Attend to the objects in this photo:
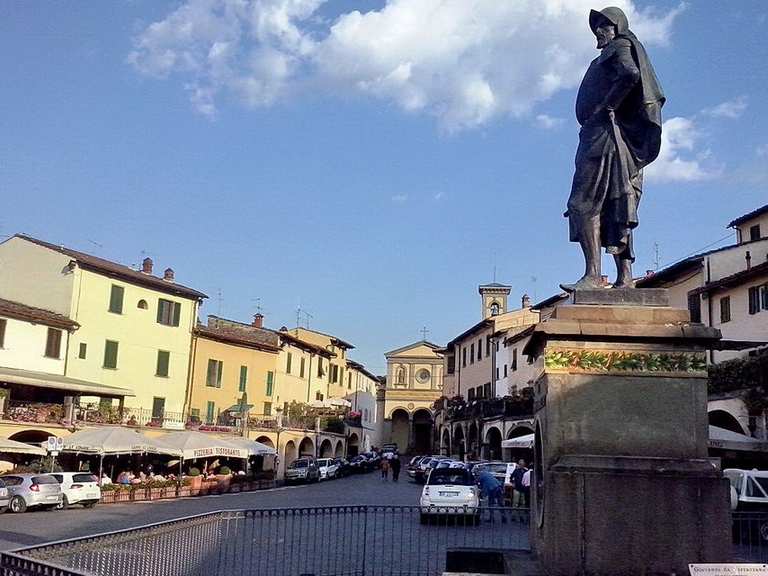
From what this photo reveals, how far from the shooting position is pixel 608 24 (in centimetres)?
779

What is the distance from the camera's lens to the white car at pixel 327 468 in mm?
47375

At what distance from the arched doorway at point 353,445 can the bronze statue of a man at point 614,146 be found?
6321 cm

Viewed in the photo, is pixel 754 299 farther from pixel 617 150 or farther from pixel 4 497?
pixel 4 497

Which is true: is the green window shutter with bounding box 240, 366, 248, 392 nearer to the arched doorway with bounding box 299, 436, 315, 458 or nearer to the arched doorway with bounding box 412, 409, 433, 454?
the arched doorway with bounding box 299, 436, 315, 458

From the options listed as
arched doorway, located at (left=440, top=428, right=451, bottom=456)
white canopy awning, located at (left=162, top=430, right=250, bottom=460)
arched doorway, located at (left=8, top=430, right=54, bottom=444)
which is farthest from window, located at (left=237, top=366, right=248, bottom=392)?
arched doorway, located at (left=440, top=428, right=451, bottom=456)

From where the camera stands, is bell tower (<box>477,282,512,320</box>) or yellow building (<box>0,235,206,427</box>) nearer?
yellow building (<box>0,235,206,427</box>)

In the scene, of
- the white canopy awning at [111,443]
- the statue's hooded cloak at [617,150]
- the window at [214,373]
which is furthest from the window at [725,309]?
the window at [214,373]

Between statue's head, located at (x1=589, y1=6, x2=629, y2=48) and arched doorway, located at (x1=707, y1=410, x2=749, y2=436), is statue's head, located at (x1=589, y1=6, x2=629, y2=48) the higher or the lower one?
the higher one

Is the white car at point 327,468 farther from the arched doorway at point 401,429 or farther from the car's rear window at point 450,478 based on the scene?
the arched doorway at point 401,429

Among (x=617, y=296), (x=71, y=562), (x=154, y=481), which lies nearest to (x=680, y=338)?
(x=617, y=296)

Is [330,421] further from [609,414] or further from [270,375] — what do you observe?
[609,414]

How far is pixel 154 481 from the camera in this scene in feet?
105

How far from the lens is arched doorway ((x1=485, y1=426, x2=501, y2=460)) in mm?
50719

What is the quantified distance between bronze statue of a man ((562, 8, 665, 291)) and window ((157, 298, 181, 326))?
42.3 m
